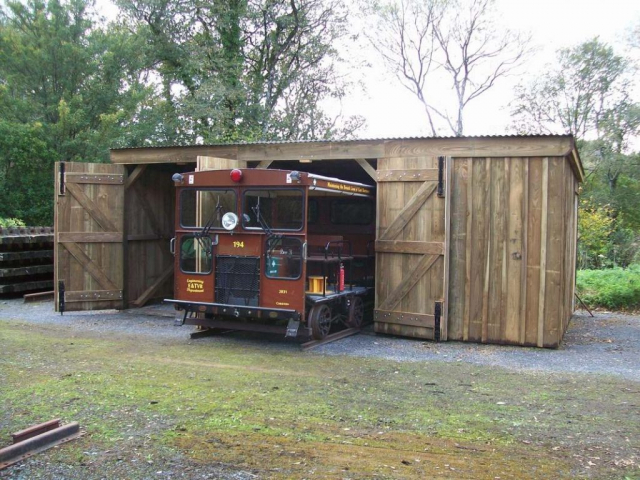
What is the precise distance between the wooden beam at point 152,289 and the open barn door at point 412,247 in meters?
5.46

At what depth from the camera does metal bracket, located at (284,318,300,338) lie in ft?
27.0

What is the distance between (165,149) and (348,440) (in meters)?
8.17

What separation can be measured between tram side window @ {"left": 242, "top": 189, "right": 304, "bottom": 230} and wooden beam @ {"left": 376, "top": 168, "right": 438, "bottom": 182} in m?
1.95

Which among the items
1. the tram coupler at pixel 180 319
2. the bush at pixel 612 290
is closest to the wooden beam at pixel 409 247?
the tram coupler at pixel 180 319

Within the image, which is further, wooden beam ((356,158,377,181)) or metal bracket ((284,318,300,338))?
wooden beam ((356,158,377,181))

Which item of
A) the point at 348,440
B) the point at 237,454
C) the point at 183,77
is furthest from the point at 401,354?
the point at 183,77

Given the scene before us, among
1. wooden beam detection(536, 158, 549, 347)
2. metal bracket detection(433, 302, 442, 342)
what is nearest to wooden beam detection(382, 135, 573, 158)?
wooden beam detection(536, 158, 549, 347)

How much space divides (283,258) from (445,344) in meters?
2.86

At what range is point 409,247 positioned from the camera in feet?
31.2

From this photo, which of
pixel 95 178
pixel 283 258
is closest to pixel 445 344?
pixel 283 258

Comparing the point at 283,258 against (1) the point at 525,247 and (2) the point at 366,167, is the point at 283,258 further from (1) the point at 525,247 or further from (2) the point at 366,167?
(1) the point at 525,247

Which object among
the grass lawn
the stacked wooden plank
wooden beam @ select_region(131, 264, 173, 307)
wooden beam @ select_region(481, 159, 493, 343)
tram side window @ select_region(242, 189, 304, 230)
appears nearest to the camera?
the grass lawn

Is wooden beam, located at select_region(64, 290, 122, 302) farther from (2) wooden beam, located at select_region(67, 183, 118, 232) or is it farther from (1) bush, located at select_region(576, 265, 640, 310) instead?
(1) bush, located at select_region(576, 265, 640, 310)

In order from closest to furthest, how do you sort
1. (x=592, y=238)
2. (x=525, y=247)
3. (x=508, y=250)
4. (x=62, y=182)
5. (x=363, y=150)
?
(x=525, y=247), (x=508, y=250), (x=363, y=150), (x=62, y=182), (x=592, y=238)
